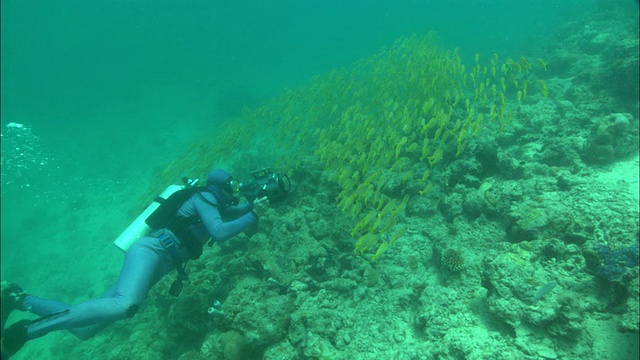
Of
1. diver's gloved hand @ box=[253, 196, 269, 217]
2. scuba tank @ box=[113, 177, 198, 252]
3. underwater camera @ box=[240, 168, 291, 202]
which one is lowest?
scuba tank @ box=[113, 177, 198, 252]

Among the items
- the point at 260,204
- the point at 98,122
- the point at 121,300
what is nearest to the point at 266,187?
the point at 260,204

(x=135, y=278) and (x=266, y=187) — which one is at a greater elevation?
(x=266, y=187)

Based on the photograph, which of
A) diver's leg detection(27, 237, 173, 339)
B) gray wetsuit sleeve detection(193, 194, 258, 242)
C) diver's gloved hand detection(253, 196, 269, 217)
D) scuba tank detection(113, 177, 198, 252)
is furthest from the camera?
scuba tank detection(113, 177, 198, 252)

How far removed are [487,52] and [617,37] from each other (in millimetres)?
9136

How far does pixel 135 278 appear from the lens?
4652 mm

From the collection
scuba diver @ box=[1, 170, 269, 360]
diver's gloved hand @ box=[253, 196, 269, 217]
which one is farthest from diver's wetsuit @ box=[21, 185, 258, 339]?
diver's gloved hand @ box=[253, 196, 269, 217]

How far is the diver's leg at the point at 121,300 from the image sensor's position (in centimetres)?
415

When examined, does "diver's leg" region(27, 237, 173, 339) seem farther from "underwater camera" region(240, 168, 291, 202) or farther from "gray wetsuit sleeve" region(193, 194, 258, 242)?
"underwater camera" region(240, 168, 291, 202)

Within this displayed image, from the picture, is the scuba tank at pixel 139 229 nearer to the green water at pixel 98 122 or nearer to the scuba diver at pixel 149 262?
the scuba diver at pixel 149 262

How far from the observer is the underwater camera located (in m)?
4.86

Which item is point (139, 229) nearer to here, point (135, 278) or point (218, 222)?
point (135, 278)

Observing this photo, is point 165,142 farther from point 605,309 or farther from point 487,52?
point 605,309

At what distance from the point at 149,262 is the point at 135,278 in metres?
0.30

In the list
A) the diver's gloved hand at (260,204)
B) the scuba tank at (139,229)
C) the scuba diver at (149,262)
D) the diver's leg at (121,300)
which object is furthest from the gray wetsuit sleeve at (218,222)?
the diver's leg at (121,300)
